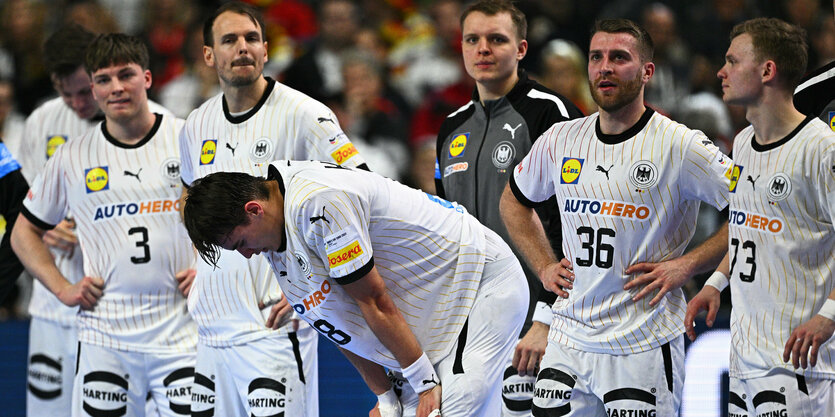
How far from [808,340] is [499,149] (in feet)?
6.98

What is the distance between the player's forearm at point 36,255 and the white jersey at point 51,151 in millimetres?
394

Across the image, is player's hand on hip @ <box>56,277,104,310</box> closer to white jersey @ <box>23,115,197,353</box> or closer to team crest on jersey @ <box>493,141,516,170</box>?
white jersey @ <box>23,115,197,353</box>

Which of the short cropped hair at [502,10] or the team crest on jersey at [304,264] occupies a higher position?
the short cropped hair at [502,10]

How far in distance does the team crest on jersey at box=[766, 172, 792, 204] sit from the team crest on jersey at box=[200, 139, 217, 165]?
9.98 ft

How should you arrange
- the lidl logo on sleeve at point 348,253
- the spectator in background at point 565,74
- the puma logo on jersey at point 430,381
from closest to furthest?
the lidl logo on sleeve at point 348,253 < the puma logo on jersey at point 430,381 < the spectator in background at point 565,74

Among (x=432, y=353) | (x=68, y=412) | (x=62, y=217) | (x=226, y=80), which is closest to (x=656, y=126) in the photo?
(x=432, y=353)

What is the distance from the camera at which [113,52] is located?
6.46 m

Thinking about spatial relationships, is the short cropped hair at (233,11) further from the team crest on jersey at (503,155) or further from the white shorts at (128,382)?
the white shorts at (128,382)

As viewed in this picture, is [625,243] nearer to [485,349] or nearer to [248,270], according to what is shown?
[485,349]

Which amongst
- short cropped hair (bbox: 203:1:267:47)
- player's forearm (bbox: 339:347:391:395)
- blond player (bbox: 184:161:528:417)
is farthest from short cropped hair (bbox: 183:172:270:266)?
short cropped hair (bbox: 203:1:267:47)

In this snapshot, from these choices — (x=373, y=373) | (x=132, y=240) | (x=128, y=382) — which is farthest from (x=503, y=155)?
(x=128, y=382)

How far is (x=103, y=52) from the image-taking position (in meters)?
6.46

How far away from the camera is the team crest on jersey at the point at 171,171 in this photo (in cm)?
648

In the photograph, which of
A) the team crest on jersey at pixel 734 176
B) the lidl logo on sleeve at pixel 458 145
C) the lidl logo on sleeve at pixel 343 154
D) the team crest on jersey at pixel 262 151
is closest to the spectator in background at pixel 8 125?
the team crest on jersey at pixel 262 151
